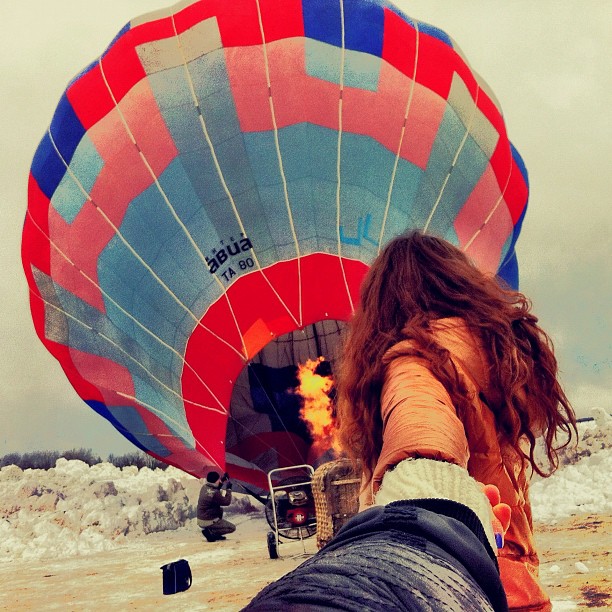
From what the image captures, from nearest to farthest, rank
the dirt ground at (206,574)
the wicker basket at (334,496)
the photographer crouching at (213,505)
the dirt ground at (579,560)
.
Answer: the dirt ground at (579,560) < the dirt ground at (206,574) < the wicker basket at (334,496) < the photographer crouching at (213,505)

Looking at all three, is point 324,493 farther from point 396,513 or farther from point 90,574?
point 396,513

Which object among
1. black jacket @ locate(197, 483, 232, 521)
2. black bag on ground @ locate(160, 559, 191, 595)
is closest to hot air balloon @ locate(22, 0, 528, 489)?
black jacket @ locate(197, 483, 232, 521)

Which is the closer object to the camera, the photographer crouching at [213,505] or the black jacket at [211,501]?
the photographer crouching at [213,505]

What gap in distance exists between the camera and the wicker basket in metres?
5.53

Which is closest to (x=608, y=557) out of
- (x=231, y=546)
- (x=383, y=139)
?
(x=383, y=139)

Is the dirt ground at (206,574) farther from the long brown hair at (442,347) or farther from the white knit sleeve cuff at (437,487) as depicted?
the white knit sleeve cuff at (437,487)

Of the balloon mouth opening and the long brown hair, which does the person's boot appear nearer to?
the balloon mouth opening

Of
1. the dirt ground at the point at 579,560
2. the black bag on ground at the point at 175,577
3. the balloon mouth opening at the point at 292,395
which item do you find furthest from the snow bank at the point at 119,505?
the black bag on ground at the point at 175,577

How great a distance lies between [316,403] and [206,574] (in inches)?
79.1

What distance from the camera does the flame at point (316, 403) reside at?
728cm

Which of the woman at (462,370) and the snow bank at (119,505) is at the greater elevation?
the woman at (462,370)

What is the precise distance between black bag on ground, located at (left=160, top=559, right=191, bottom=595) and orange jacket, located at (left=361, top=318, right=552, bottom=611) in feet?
13.8

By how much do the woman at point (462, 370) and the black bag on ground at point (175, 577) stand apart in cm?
412

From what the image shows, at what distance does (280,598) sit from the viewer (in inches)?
22.3
